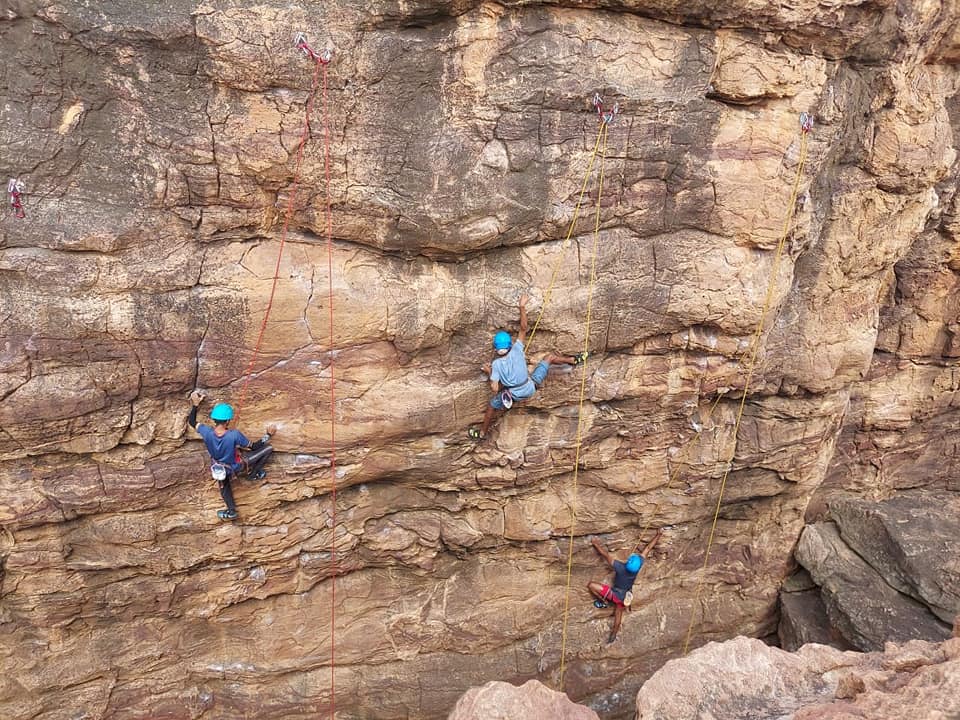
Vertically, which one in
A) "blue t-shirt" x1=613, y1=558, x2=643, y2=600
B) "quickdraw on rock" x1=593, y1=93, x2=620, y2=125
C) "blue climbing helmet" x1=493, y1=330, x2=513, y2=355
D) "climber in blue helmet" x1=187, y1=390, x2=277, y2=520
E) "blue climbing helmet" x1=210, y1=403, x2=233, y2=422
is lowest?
"blue t-shirt" x1=613, y1=558, x2=643, y2=600

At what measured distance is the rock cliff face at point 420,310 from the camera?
5715 mm

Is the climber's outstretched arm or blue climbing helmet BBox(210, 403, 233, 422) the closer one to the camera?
blue climbing helmet BBox(210, 403, 233, 422)

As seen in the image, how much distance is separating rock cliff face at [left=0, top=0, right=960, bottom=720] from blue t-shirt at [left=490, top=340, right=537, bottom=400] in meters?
0.32

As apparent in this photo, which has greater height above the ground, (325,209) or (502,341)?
(325,209)

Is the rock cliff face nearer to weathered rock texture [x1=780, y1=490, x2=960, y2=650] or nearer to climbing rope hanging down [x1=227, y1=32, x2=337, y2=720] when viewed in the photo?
climbing rope hanging down [x1=227, y1=32, x2=337, y2=720]

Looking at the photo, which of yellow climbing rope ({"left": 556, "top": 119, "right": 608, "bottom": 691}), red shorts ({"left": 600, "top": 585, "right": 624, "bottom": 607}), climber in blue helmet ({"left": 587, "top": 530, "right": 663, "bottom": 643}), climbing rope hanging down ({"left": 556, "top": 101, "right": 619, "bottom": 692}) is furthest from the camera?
red shorts ({"left": 600, "top": 585, "right": 624, "bottom": 607})

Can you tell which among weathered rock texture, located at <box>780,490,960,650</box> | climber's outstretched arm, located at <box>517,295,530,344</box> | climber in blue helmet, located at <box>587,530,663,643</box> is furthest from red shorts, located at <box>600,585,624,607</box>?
climber's outstretched arm, located at <box>517,295,530,344</box>

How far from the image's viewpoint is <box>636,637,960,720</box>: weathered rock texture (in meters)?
5.04

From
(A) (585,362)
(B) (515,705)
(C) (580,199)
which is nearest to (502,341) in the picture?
(A) (585,362)

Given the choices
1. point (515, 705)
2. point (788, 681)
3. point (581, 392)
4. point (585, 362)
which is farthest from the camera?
point (581, 392)

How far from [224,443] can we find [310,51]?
3.42 m

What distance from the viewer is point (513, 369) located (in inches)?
261

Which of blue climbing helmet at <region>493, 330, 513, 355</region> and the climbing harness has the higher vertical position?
the climbing harness

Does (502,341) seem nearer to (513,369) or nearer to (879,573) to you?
(513,369)
